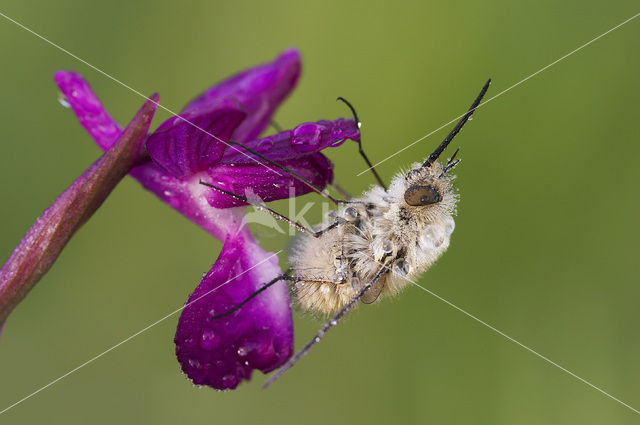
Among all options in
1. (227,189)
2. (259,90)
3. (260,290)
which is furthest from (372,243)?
(259,90)

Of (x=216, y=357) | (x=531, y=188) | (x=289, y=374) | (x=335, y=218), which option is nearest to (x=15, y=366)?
(x=289, y=374)

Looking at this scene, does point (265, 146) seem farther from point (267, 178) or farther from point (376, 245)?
point (376, 245)

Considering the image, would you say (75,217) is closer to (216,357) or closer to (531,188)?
(216,357)

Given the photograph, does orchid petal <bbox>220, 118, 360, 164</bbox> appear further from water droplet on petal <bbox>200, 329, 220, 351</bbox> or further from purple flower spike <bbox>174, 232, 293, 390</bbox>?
water droplet on petal <bbox>200, 329, 220, 351</bbox>

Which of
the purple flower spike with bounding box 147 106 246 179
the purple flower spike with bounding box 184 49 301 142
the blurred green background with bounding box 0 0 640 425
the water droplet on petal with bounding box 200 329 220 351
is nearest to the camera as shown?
the purple flower spike with bounding box 147 106 246 179

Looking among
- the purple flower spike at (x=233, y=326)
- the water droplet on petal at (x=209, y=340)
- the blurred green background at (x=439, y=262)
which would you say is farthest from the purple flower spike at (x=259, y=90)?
the blurred green background at (x=439, y=262)

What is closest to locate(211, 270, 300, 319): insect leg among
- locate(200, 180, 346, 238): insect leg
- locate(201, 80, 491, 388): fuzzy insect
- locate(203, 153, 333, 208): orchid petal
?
locate(201, 80, 491, 388): fuzzy insect

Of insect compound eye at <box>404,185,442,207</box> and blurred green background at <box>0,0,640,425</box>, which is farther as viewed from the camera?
blurred green background at <box>0,0,640,425</box>

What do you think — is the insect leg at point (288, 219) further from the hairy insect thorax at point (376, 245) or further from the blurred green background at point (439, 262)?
the blurred green background at point (439, 262)
